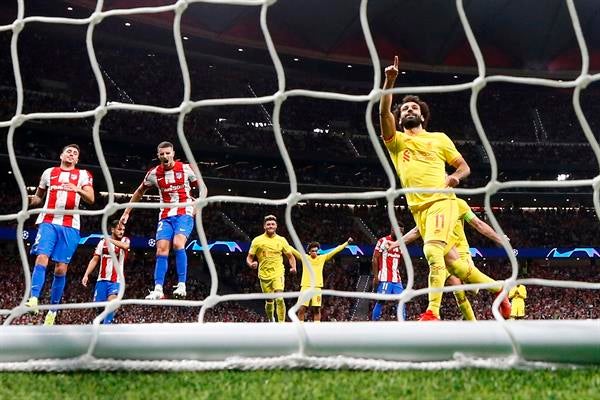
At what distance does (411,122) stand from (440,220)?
69 cm

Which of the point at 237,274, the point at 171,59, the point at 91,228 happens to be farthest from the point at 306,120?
the point at 91,228

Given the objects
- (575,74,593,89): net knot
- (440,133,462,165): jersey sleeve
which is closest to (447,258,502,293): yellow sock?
(440,133,462,165): jersey sleeve

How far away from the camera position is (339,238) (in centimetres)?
2133

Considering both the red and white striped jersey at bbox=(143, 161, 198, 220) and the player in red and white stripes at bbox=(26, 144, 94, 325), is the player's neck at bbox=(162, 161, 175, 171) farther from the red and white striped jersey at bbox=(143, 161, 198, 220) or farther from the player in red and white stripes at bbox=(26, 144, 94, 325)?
the player in red and white stripes at bbox=(26, 144, 94, 325)

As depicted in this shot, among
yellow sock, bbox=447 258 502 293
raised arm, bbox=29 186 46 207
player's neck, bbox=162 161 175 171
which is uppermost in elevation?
player's neck, bbox=162 161 175 171

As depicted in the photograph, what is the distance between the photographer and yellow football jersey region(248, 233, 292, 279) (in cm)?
804

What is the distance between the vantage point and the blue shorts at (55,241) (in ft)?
18.4

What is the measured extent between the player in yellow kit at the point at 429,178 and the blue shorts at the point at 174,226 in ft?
6.79

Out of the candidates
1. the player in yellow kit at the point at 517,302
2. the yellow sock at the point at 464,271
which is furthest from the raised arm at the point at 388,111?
the player in yellow kit at the point at 517,302

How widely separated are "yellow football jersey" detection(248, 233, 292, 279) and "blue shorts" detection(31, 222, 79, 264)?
2.61 meters

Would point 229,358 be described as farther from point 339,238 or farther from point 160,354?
point 339,238

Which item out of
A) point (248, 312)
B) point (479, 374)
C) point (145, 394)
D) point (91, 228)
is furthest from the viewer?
point (91, 228)

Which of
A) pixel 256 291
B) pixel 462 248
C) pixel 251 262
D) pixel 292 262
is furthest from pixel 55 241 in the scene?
pixel 256 291

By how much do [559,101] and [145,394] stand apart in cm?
2802
